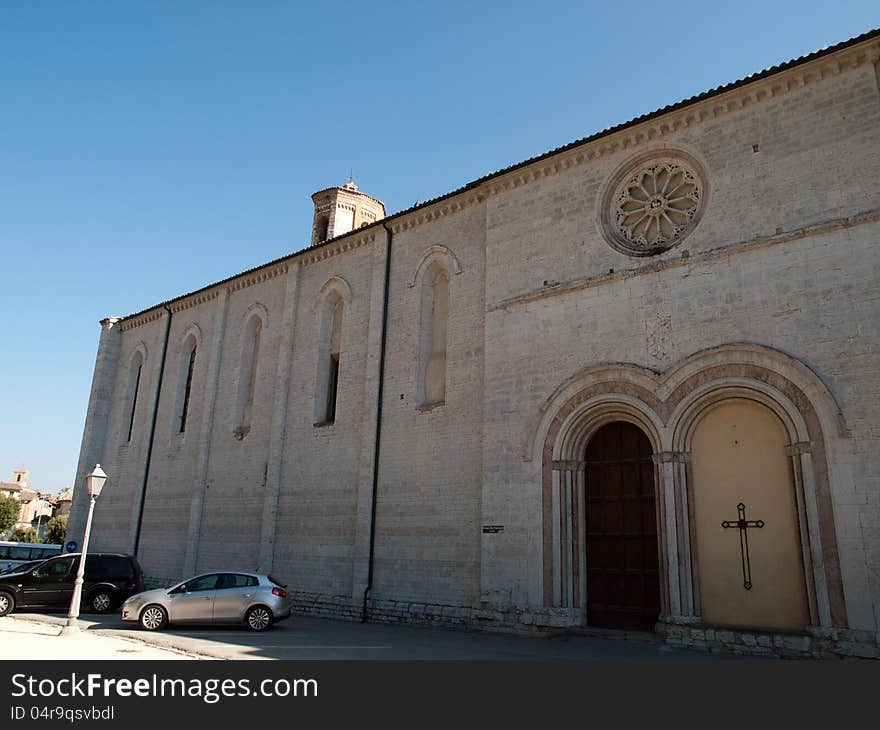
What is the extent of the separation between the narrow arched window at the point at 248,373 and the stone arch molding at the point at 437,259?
7103 mm

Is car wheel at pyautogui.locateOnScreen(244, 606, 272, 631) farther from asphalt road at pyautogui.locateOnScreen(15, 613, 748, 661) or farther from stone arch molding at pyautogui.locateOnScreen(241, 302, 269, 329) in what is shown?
stone arch molding at pyautogui.locateOnScreen(241, 302, 269, 329)

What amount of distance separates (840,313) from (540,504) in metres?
6.30

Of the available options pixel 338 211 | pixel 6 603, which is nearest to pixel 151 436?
pixel 6 603

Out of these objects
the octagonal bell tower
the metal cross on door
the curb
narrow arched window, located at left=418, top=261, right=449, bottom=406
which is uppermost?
the octagonal bell tower

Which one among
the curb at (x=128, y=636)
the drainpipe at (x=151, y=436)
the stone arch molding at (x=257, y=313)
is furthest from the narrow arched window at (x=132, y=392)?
the curb at (x=128, y=636)

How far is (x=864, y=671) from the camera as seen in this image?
29.1ft

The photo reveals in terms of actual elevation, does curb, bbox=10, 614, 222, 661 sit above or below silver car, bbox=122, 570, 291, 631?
below

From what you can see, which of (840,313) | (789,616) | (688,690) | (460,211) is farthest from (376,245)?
(688,690)

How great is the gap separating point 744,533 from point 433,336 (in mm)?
8778

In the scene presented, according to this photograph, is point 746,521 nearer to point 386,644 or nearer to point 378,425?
point 386,644

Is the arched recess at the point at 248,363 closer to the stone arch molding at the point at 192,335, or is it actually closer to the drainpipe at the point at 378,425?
the stone arch molding at the point at 192,335

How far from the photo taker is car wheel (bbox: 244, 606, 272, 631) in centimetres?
1417

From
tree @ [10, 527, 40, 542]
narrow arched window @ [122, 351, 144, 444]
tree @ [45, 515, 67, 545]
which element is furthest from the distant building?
narrow arched window @ [122, 351, 144, 444]

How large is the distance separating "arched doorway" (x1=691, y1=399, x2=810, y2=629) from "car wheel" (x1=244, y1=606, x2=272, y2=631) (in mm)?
8622
